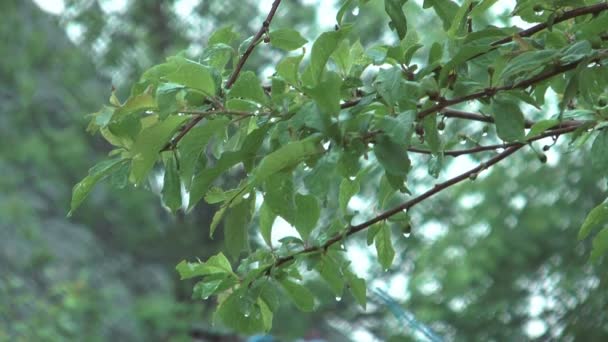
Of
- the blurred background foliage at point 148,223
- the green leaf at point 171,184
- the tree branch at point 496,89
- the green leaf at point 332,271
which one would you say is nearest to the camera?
the tree branch at point 496,89

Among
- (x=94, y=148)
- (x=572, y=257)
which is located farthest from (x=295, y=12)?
(x=572, y=257)

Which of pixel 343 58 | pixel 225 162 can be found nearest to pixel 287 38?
pixel 343 58

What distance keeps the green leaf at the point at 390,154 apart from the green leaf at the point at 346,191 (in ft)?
1.03

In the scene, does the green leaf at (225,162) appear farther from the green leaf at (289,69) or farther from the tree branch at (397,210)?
the tree branch at (397,210)

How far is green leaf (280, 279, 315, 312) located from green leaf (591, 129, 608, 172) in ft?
1.28

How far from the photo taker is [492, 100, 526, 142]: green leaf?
1246 mm

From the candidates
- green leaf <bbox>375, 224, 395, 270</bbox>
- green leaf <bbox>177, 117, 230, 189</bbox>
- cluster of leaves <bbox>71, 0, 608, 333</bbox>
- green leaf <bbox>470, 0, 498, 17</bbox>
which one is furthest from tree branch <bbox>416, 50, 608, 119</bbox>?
green leaf <bbox>375, 224, 395, 270</bbox>

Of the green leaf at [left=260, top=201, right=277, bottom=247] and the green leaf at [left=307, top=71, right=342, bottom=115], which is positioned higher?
the green leaf at [left=260, top=201, right=277, bottom=247]

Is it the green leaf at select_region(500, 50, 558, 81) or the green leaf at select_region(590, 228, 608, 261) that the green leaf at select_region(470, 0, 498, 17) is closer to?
the green leaf at select_region(500, 50, 558, 81)

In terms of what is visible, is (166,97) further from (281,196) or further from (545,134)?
(545,134)

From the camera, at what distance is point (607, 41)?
4.46 ft

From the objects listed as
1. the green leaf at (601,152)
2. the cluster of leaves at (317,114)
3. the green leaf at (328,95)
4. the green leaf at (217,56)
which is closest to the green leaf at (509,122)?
the cluster of leaves at (317,114)

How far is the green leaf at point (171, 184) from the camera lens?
4.43 feet

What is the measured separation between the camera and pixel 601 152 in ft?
4.27
